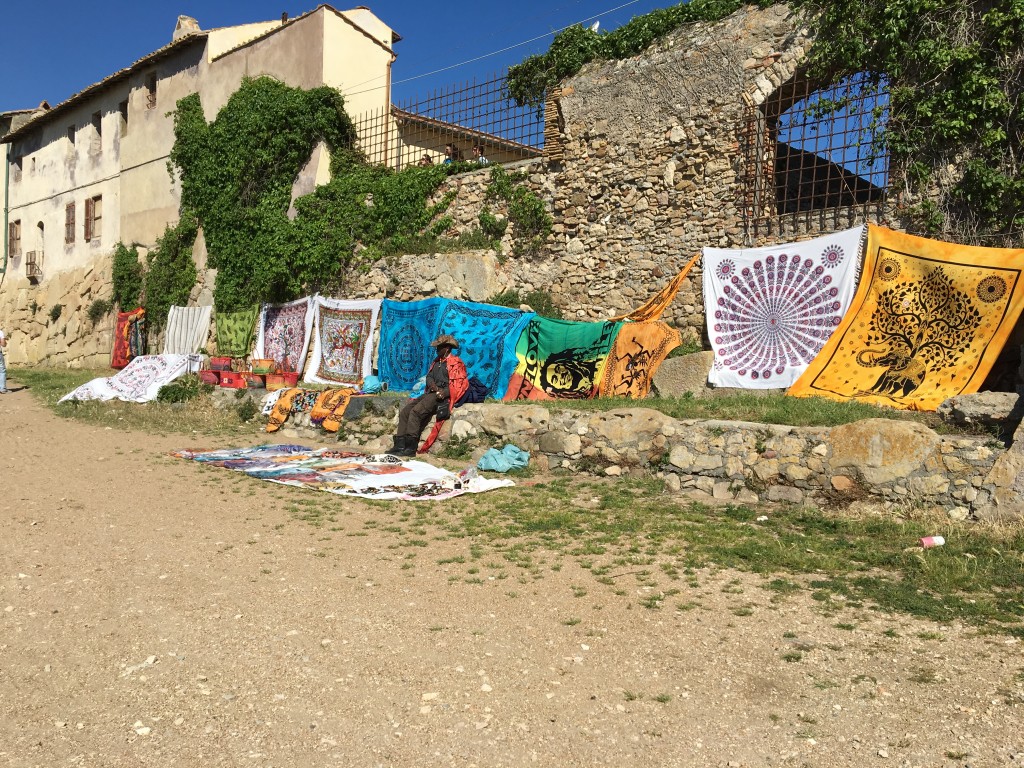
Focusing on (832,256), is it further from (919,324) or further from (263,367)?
(263,367)

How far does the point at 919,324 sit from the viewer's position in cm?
766

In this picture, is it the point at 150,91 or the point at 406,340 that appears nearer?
the point at 406,340

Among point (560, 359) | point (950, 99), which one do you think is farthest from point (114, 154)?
point (950, 99)

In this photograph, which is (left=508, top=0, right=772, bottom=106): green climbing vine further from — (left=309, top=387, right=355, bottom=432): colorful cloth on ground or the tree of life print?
(left=309, top=387, right=355, bottom=432): colorful cloth on ground

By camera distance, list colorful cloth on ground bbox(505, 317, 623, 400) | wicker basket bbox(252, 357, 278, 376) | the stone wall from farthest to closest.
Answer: the stone wall, wicker basket bbox(252, 357, 278, 376), colorful cloth on ground bbox(505, 317, 623, 400)

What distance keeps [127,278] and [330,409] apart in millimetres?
11993

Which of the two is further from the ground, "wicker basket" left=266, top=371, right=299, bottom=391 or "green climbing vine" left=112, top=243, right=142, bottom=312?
"green climbing vine" left=112, top=243, right=142, bottom=312

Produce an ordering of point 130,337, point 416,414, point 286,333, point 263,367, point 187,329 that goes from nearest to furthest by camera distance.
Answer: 1. point 416,414
2. point 263,367
3. point 286,333
4. point 187,329
5. point 130,337

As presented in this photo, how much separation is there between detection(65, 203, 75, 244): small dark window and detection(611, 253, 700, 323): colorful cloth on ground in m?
19.5

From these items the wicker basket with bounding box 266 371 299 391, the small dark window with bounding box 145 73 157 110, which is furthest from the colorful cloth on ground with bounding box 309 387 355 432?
the small dark window with bounding box 145 73 157 110

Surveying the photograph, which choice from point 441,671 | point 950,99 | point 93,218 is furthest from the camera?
point 93,218

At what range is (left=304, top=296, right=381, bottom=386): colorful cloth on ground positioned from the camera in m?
13.1

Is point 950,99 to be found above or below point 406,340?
above

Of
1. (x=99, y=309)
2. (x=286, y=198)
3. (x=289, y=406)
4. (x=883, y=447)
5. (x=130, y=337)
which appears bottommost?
(x=289, y=406)
